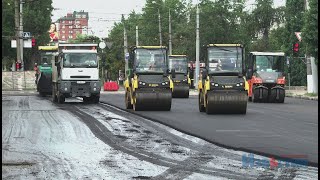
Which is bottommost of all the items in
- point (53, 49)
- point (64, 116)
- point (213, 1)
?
point (64, 116)

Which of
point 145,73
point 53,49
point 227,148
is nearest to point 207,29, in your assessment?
point 53,49

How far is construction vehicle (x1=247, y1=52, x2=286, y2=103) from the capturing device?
115 feet

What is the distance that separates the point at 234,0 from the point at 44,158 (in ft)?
179

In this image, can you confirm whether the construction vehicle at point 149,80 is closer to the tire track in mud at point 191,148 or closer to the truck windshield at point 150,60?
the truck windshield at point 150,60

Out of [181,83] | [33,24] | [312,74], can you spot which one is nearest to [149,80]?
[181,83]

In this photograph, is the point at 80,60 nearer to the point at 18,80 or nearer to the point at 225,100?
the point at 225,100

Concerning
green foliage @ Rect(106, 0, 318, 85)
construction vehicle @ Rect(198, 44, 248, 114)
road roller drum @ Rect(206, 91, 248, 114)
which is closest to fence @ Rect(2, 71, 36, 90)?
green foliage @ Rect(106, 0, 318, 85)

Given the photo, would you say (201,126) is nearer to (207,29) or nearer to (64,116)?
(64,116)

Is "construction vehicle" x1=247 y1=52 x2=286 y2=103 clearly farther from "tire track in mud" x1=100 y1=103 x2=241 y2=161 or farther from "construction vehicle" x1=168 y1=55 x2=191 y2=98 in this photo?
"tire track in mud" x1=100 y1=103 x2=241 y2=161

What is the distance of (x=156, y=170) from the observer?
10.7 m

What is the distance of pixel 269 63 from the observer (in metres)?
35.9

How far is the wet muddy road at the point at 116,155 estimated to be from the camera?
33.8 feet

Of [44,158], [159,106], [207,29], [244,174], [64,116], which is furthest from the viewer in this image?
[207,29]

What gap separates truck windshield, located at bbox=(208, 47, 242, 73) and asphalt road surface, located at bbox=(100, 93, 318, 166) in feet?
6.86
